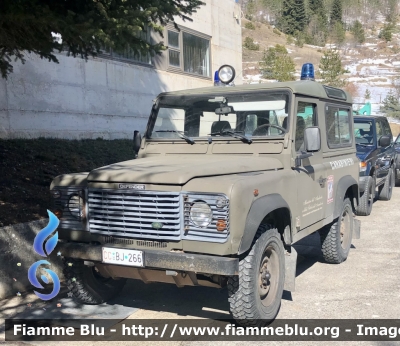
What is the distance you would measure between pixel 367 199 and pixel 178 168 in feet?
21.0

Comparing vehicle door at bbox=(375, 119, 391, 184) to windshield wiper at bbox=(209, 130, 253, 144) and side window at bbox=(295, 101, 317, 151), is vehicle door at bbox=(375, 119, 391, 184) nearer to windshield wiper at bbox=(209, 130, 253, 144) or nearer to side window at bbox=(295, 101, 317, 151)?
side window at bbox=(295, 101, 317, 151)

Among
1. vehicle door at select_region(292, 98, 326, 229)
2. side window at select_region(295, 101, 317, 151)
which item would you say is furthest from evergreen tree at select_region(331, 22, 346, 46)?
vehicle door at select_region(292, 98, 326, 229)

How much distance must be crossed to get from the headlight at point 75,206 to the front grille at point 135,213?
0.12 meters

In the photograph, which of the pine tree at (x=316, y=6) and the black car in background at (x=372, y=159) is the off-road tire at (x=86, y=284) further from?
the pine tree at (x=316, y=6)

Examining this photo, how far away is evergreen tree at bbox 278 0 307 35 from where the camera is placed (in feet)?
304

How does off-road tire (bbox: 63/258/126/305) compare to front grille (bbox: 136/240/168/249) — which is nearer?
front grille (bbox: 136/240/168/249)

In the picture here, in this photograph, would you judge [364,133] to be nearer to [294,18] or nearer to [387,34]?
[294,18]

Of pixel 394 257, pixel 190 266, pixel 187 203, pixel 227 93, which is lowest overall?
pixel 394 257

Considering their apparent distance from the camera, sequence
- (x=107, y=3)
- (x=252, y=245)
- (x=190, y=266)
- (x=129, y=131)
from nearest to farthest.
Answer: (x=190, y=266)
(x=252, y=245)
(x=107, y=3)
(x=129, y=131)

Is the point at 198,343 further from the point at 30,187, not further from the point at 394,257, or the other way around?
the point at 30,187

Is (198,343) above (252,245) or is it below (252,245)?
below

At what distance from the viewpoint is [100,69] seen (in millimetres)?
11945

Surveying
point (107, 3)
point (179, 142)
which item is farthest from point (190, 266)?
point (107, 3)

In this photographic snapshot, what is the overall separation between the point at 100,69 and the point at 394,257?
26.5ft
